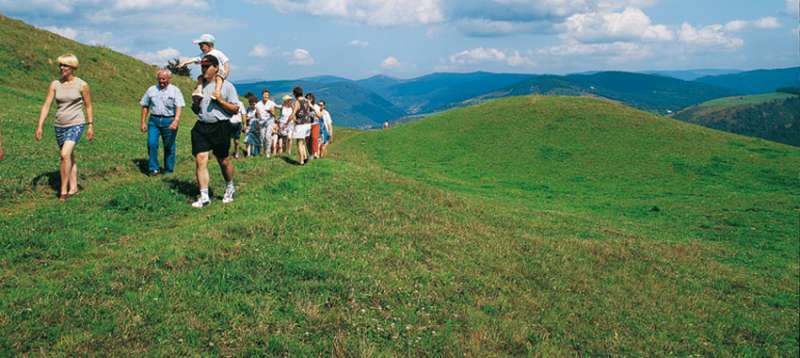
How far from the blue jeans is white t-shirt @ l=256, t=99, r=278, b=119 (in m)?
6.40

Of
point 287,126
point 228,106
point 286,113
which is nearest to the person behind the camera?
point 228,106

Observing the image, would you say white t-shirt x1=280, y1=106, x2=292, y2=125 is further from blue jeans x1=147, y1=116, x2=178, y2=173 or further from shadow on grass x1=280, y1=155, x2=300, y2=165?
blue jeans x1=147, y1=116, x2=178, y2=173

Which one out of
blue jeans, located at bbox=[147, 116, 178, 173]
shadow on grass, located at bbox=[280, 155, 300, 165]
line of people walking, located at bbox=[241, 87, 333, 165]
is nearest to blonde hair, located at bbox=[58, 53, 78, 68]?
blue jeans, located at bbox=[147, 116, 178, 173]

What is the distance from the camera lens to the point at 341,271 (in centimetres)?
977

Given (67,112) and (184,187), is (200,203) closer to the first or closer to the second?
(184,187)

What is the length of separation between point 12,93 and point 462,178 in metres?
30.6

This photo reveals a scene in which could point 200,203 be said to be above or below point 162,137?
below

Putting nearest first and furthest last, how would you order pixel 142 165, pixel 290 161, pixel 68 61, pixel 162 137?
pixel 68 61 < pixel 162 137 < pixel 142 165 < pixel 290 161

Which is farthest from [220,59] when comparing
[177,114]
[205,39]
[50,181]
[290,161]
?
[290,161]

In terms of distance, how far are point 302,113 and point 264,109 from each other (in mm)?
3986

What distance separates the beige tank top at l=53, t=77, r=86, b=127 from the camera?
12.5 meters

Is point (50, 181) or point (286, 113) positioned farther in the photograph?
point (286, 113)

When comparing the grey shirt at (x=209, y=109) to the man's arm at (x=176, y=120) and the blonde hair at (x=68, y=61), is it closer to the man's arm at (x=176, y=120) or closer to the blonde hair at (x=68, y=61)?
the blonde hair at (x=68, y=61)

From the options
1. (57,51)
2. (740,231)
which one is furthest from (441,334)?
(57,51)
